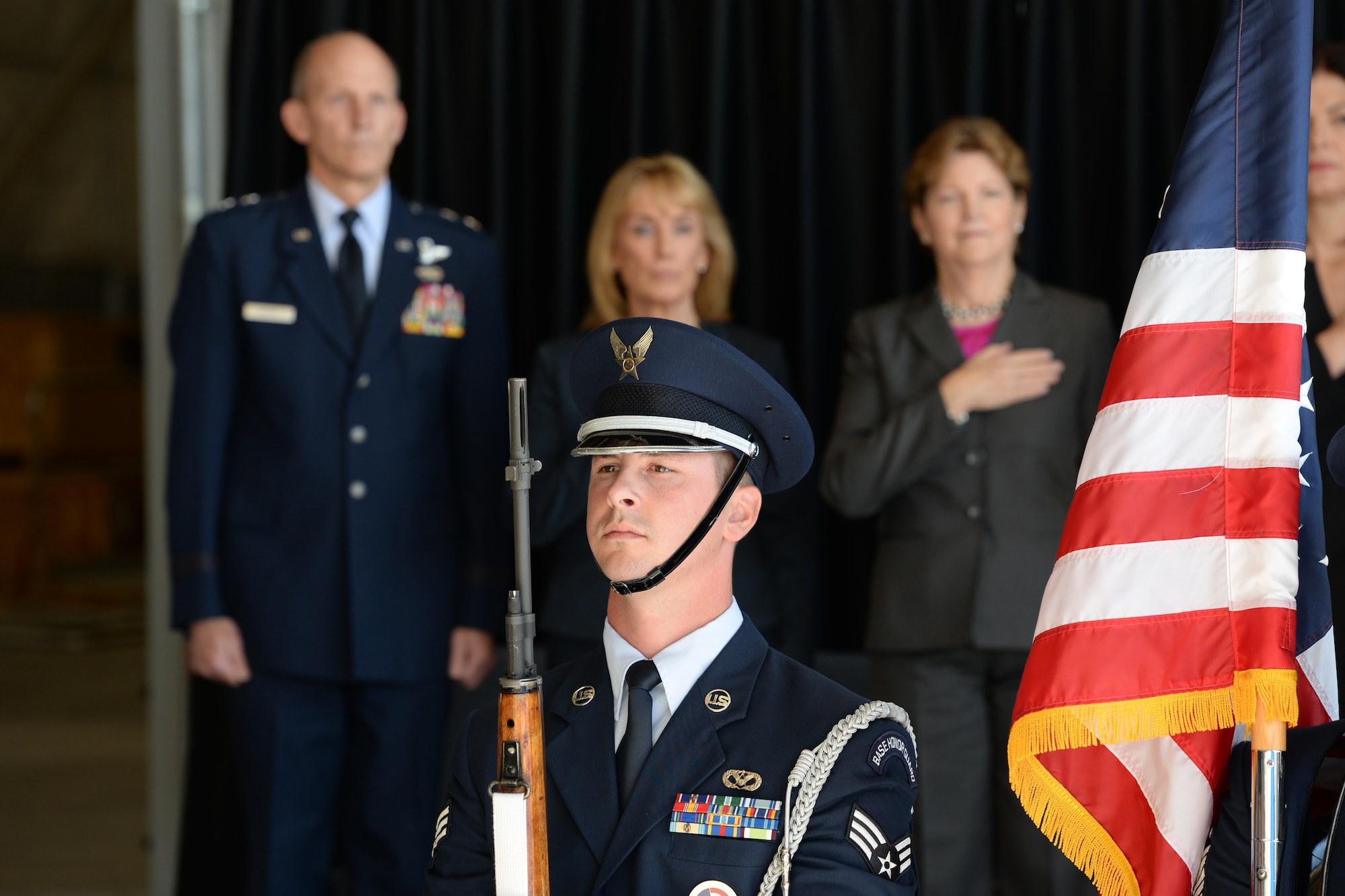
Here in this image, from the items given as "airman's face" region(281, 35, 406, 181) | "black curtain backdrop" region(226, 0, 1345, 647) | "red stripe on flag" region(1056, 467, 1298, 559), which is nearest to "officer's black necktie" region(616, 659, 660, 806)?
"red stripe on flag" region(1056, 467, 1298, 559)

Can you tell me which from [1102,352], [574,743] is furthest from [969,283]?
[574,743]

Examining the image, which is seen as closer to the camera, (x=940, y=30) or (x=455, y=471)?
(x=455, y=471)

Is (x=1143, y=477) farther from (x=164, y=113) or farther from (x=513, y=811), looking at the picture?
(x=164, y=113)

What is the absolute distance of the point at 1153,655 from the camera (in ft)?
5.54

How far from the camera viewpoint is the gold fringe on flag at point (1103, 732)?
1629mm

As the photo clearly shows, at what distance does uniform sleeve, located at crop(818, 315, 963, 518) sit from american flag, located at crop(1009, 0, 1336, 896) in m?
0.68

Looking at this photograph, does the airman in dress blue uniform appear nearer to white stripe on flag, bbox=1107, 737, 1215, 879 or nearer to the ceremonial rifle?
the ceremonial rifle

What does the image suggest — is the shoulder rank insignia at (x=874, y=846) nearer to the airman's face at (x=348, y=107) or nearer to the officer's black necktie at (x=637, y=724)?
the officer's black necktie at (x=637, y=724)

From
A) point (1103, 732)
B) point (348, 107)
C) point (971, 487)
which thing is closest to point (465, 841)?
point (1103, 732)

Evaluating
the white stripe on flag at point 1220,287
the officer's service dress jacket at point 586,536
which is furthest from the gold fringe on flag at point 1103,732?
the officer's service dress jacket at point 586,536

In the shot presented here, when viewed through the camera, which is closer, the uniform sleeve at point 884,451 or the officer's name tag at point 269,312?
the uniform sleeve at point 884,451

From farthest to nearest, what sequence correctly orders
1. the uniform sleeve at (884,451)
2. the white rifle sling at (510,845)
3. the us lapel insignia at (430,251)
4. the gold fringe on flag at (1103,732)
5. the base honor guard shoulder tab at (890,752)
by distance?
the us lapel insignia at (430,251)
the uniform sleeve at (884,451)
the gold fringe on flag at (1103,732)
the base honor guard shoulder tab at (890,752)
the white rifle sling at (510,845)

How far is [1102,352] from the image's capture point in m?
2.56

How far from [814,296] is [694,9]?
782 millimetres
